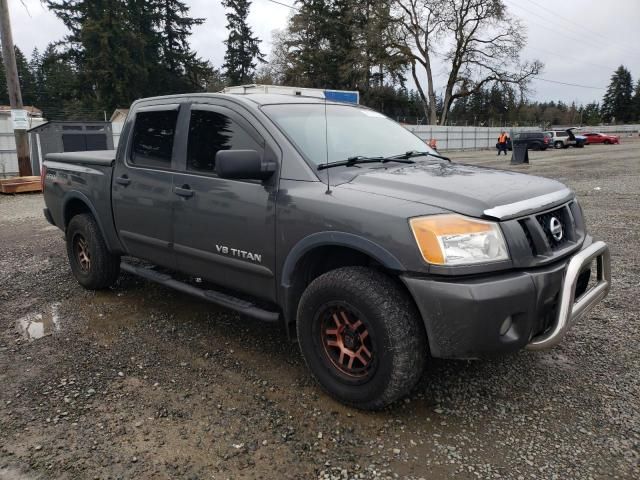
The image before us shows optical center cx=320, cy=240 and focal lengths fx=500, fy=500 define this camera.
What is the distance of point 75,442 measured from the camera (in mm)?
2629

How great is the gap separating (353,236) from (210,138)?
1576 mm

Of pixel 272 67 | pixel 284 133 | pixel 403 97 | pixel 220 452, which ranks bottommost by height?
pixel 220 452

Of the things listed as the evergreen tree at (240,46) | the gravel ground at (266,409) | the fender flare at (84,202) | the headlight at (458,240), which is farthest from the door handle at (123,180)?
the evergreen tree at (240,46)

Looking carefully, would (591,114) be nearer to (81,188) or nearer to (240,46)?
(240,46)

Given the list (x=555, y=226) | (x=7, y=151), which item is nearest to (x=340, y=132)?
(x=555, y=226)

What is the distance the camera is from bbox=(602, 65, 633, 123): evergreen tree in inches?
3723

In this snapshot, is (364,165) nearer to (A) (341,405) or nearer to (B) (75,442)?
(A) (341,405)

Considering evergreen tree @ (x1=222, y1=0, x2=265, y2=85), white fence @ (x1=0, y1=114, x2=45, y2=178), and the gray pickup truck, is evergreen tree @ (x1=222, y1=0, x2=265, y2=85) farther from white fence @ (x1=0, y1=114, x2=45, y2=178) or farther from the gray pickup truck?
the gray pickup truck

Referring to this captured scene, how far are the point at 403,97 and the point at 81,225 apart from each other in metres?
54.0

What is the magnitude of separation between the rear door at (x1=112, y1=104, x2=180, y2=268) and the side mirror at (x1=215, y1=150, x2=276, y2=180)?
104cm

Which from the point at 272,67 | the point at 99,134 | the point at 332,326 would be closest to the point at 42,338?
the point at 332,326

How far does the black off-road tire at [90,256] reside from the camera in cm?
477

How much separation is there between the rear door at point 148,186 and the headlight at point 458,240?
2.15m

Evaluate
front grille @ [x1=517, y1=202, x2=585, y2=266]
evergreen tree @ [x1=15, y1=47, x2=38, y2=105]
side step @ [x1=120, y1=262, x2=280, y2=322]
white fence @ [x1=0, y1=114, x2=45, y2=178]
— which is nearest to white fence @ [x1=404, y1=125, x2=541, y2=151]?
white fence @ [x1=0, y1=114, x2=45, y2=178]
